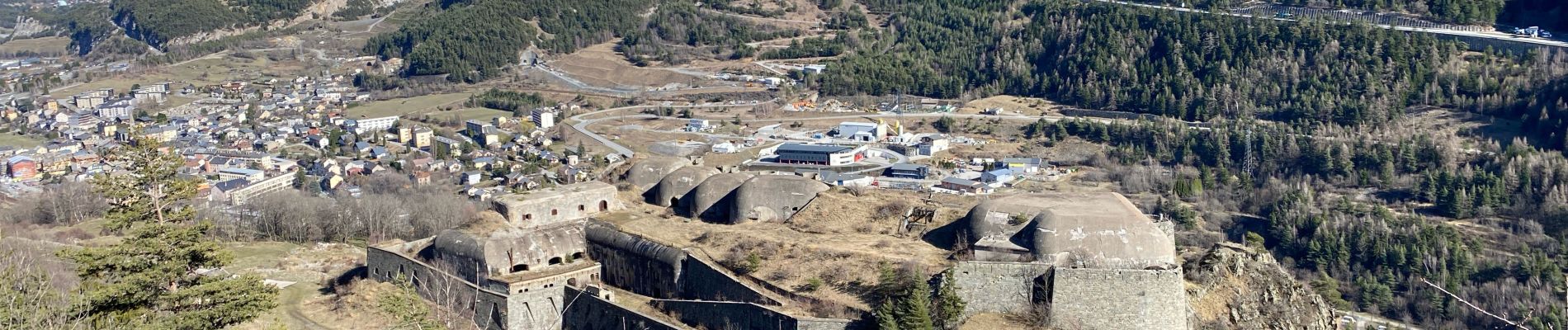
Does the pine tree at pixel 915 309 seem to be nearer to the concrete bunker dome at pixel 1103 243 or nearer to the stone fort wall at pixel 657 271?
the concrete bunker dome at pixel 1103 243

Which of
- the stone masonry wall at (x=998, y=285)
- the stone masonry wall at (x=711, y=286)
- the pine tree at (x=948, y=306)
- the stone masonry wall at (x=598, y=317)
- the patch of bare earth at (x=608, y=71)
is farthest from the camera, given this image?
the patch of bare earth at (x=608, y=71)

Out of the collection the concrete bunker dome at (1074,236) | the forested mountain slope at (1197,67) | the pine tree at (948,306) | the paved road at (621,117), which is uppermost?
the concrete bunker dome at (1074,236)

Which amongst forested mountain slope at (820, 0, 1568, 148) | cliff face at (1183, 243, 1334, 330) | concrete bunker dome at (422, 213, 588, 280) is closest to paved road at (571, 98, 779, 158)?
forested mountain slope at (820, 0, 1568, 148)

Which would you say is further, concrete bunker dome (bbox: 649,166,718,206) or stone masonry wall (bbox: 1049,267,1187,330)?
concrete bunker dome (bbox: 649,166,718,206)

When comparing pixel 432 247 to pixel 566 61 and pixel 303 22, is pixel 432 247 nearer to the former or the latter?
pixel 566 61

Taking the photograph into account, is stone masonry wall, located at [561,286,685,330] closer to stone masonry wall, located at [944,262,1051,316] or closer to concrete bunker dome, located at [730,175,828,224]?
concrete bunker dome, located at [730,175,828,224]

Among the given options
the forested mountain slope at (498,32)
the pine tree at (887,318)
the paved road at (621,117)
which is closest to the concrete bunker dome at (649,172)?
the pine tree at (887,318)

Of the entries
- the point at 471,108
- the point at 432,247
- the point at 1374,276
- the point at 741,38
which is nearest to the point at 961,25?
the point at 741,38
